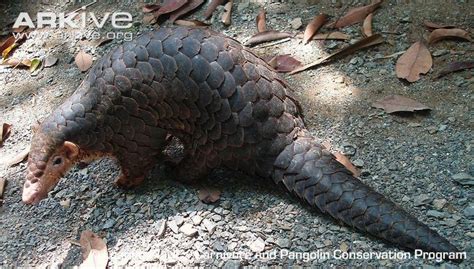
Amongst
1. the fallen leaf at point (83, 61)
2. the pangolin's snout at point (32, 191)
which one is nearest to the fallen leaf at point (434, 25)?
the fallen leaf at point (83, 61)

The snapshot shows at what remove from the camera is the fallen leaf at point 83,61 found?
13.3 feet

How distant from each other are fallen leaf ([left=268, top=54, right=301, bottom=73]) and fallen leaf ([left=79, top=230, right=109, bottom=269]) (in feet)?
5.03

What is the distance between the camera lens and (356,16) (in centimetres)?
381

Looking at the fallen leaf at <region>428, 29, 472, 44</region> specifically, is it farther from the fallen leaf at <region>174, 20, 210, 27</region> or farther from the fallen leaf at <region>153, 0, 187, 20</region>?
the fallen leaf at <region>153, 0, 187, 20</region>

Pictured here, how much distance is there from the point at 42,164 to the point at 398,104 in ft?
6.25

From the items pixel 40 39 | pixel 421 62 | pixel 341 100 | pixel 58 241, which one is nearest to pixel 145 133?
pixel 58 241

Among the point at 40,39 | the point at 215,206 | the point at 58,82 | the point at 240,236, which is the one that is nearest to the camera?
the point at 240,236

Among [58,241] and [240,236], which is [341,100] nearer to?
[240,236]

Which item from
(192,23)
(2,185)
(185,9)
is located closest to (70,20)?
(185,9)

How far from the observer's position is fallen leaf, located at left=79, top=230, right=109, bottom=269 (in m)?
2.72

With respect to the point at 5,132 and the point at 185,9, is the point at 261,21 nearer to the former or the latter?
the point at 185,9

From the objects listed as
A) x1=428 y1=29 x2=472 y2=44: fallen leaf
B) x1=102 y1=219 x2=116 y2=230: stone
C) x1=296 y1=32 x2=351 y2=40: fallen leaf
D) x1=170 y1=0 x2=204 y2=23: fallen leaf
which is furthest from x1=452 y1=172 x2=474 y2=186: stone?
x1=170 y1=0 x2=204 y2=23: fallen leaf

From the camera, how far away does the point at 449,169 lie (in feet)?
9.00

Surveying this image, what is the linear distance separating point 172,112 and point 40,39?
2.19 metres
